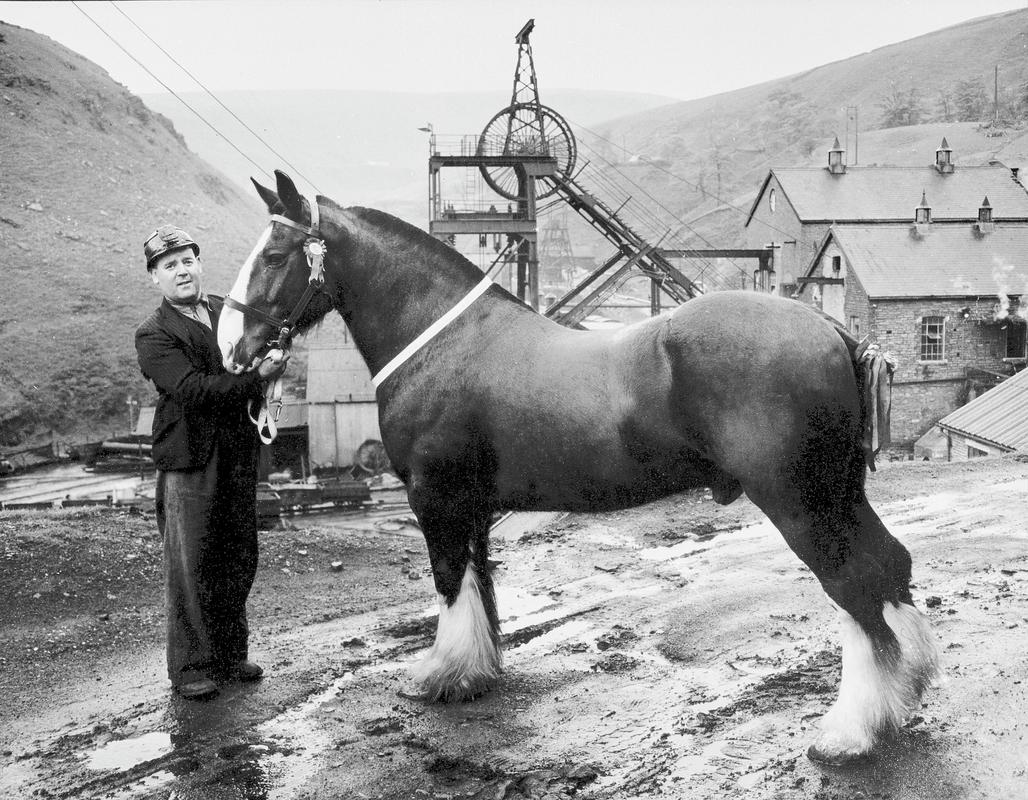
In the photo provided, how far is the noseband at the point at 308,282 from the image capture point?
4391mm

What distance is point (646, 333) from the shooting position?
3891 millimetres

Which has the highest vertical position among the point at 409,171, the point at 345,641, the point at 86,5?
the point at 409,171

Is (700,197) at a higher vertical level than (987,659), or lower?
higher

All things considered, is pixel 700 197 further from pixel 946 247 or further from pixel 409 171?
pixel 946 247

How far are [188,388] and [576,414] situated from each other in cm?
209

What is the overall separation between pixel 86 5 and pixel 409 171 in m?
58.2

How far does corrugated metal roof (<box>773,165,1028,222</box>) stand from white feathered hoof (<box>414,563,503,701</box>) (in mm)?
39052

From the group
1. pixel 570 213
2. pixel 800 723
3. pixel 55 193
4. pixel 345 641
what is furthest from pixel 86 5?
pixel 570 213

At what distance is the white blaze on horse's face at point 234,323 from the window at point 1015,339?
105 feet

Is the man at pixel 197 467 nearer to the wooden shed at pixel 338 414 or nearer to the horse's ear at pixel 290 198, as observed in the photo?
the horse's ear at pixel 290 198

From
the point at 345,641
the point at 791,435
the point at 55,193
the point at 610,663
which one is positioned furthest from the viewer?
the point at 55,193

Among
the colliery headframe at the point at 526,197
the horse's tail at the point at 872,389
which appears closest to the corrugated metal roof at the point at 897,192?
the colliery headframe at the point at 526,197

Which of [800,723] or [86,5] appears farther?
[86,5]

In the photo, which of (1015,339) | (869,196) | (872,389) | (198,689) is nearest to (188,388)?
(198,689)
